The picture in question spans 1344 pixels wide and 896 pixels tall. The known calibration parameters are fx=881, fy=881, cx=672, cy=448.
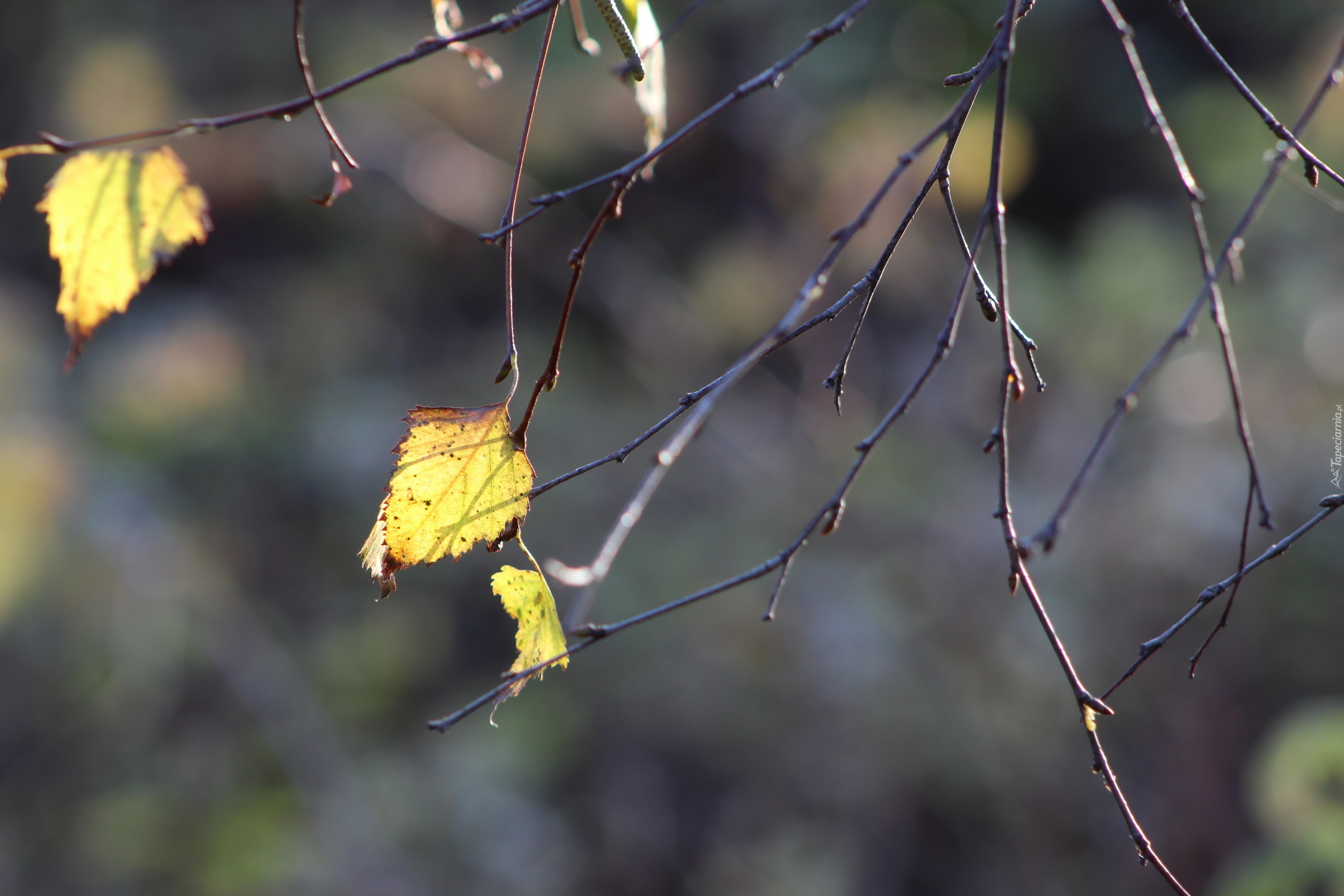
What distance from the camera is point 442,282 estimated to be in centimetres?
246

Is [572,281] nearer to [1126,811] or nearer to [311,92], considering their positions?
[311,92]

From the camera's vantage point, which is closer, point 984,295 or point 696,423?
point 696,423

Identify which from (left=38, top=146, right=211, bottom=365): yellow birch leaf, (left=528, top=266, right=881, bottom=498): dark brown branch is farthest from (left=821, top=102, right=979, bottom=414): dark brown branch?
(left=38, top=146, right=211, bottom=365): yellow birch leaf

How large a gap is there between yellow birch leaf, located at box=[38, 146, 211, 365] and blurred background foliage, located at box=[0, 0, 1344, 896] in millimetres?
1121

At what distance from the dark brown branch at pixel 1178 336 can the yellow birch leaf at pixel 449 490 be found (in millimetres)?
182

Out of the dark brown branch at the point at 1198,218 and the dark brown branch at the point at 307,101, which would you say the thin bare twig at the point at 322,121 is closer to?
the dark brown branch at the point at 307,101

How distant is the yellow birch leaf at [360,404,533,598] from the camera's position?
331mm

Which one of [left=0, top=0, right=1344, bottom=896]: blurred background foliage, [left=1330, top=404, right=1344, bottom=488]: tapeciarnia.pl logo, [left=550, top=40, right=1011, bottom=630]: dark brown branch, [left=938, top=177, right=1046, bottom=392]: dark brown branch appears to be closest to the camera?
[left=550, top=40, right=1011, bottom=630]: dark brown branch

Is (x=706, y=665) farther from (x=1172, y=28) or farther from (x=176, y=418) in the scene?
(x=1172, y=28)

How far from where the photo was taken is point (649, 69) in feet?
1.41

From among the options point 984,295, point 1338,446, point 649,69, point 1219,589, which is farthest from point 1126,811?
point 1338,446

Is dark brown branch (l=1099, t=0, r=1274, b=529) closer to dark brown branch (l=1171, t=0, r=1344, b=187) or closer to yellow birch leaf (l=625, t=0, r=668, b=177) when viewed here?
dark brown branch (l=1171, t=0, r=1344, b=187)

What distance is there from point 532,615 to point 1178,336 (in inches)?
9.7

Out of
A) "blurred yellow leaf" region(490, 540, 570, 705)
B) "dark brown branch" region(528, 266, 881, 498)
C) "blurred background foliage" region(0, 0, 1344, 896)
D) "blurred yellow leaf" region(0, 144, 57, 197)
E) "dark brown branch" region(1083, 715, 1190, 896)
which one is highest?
"blurred yellow leaf" region(0, 144, 57, 197)
